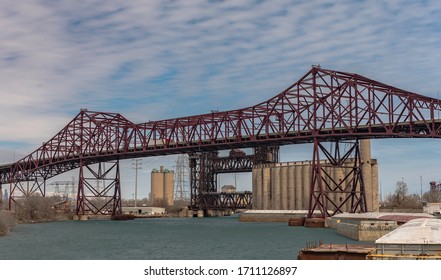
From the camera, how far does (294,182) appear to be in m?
146

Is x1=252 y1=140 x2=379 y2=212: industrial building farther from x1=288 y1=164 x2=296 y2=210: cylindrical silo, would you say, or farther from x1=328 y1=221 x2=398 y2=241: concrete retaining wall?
x1=328 y1=221 x2=398 y2=241: concrete retaining wall

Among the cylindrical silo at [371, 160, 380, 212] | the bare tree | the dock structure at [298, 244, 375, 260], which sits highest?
the cylindrical silo at [371, 160, 380, 212]

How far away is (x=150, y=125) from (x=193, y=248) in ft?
289

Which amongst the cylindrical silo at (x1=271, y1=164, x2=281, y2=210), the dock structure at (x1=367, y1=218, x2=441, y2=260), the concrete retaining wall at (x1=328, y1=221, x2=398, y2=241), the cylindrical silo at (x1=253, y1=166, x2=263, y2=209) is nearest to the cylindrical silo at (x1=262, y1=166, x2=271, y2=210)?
the cylindrical silo at (x1=253, y1=166, x2=263, y2=209)

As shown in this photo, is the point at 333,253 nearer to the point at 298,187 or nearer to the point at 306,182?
the point at 306,182

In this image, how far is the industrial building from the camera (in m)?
137

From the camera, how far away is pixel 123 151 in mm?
147125

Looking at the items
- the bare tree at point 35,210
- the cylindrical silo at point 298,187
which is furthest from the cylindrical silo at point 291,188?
the bare tree at point 35,210

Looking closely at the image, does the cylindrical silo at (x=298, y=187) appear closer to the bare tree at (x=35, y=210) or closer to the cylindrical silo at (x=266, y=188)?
the cylindrical silo at (x=266, y=188)
